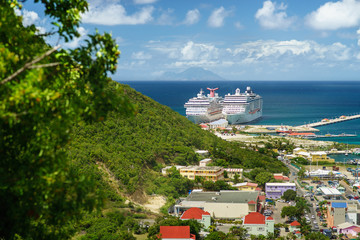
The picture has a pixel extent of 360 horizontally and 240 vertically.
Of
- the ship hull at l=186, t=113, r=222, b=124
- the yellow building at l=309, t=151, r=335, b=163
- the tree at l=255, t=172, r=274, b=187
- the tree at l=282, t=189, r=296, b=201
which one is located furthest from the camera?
the ship hull at l=186, t=113, r=222, b=124

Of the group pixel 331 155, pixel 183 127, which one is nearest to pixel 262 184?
pixel 183 127

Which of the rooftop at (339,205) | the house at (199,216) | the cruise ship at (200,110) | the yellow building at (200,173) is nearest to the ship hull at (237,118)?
the cruise ship at (200,110)

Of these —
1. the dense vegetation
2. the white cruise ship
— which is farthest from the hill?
the white cruise ship

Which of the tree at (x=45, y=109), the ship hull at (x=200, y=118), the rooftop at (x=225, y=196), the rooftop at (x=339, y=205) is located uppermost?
the tree at (x=45, y=109)

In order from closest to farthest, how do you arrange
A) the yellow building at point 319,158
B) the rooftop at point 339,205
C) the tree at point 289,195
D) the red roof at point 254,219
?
1. the red roof at point 254,219
2. the rooftop at point 339,205
3. the tree at point 289,195
4. the yellow building at point 319,158

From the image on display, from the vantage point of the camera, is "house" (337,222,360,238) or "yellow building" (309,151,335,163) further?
"yellow building" (309,151,335,163)

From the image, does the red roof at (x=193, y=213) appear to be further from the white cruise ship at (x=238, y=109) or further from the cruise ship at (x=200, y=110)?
the white cruise ship at (x=238, y=109)

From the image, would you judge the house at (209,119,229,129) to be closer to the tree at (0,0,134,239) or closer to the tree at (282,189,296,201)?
the tree at (282,189,296,201)
